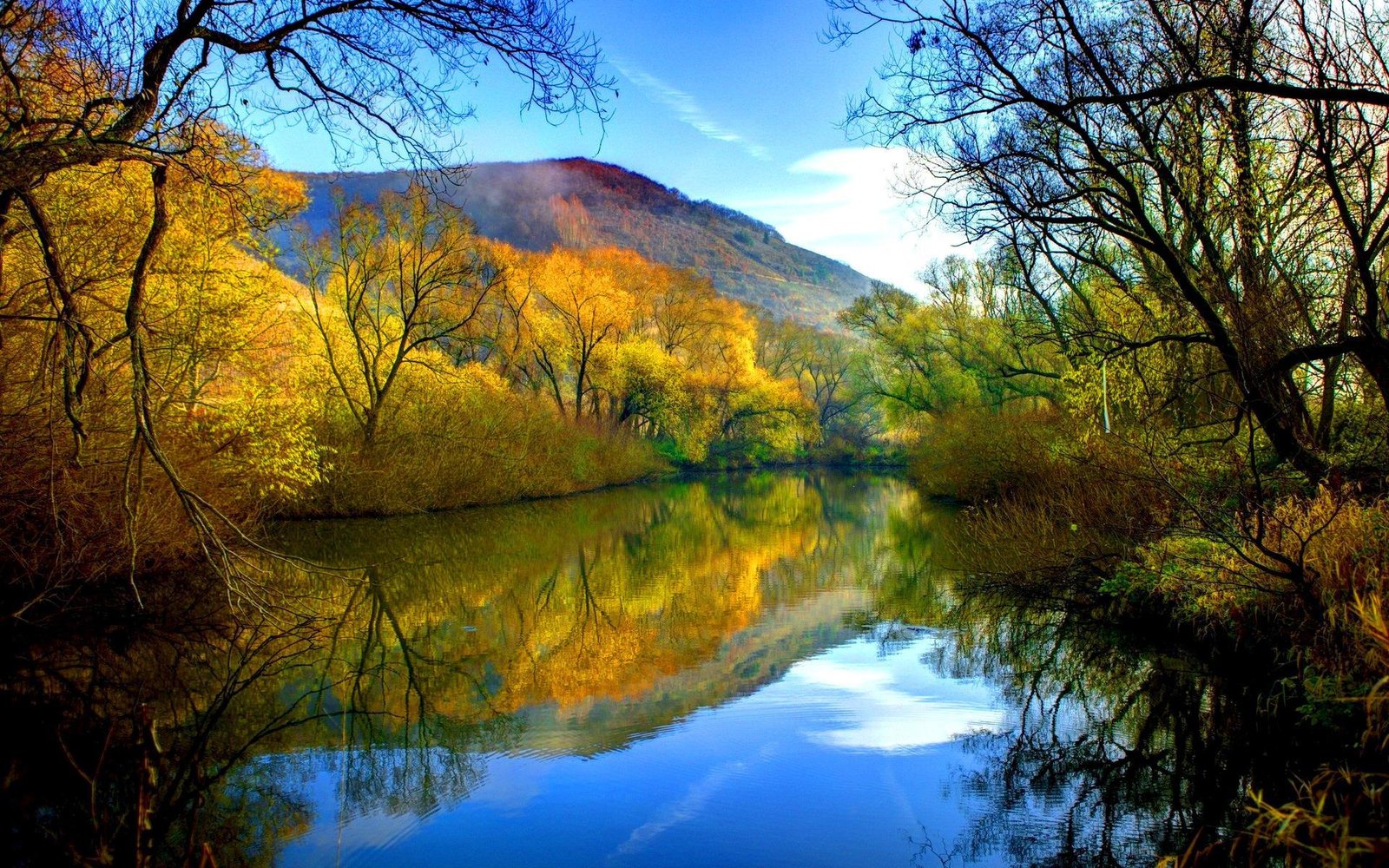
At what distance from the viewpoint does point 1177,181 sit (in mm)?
11094

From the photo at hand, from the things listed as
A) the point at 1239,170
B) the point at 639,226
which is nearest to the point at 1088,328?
→ the point at 1239,170

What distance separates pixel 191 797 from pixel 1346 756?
8.08 m

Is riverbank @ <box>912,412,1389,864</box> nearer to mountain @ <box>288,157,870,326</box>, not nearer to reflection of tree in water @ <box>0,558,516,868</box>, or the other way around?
reflection of tree in water @ <box>0,558,516,868</box>

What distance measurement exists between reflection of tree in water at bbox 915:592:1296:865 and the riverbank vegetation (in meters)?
0.43

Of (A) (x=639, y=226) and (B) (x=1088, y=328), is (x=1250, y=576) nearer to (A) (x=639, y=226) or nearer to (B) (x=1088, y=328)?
(B) (x=1088, y=328)

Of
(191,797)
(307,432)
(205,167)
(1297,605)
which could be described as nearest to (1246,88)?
(1297,605)

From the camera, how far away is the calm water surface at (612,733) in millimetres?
5504

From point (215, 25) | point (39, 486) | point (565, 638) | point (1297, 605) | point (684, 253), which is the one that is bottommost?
point (565, 638)

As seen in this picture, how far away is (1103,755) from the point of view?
7.01 metres

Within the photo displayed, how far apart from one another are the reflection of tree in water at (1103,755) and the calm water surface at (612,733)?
30mm

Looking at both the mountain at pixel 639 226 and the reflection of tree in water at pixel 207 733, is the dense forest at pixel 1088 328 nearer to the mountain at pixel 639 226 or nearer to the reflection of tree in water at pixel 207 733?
the reflection of tree in water at pixel 207 733

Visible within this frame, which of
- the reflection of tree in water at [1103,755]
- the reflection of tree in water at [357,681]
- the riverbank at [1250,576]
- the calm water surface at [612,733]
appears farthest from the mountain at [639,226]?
the reflection of tree in water at [1103,755]

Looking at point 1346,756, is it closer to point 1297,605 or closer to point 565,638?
point 1297,605

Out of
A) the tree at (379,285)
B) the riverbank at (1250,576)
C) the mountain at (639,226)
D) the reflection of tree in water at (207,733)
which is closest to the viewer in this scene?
the riverbank at (1250,576)
